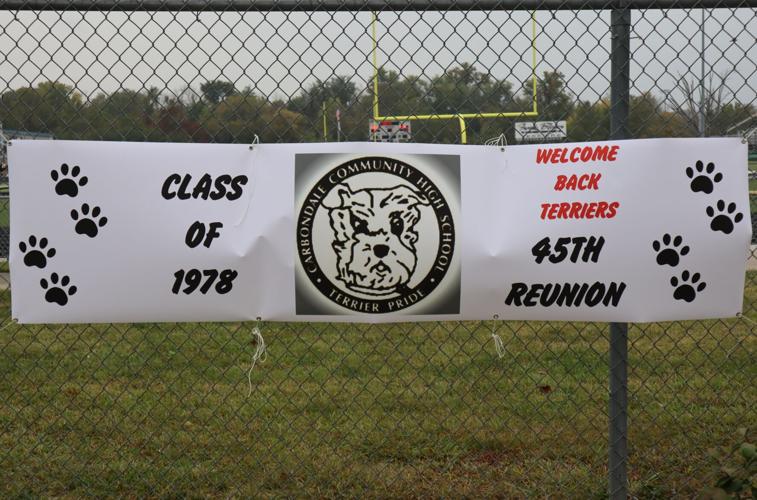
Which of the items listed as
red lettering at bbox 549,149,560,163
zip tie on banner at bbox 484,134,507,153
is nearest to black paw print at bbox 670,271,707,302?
red lettering at bbox 549,149,560,163

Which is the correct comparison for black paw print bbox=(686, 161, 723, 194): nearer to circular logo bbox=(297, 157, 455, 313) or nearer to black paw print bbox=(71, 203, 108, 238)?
circular logo bbox=(297, 157, 455, 313)

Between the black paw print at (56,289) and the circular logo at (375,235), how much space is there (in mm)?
821

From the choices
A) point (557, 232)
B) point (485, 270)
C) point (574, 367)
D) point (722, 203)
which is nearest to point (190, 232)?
point (485, 270)

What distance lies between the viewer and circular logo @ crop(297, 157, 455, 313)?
2.99m

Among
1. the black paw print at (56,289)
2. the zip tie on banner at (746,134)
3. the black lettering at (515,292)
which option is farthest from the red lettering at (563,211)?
the black paw print at (56,289)

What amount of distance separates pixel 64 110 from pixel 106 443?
1674 millimetres

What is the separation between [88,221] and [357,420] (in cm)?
190

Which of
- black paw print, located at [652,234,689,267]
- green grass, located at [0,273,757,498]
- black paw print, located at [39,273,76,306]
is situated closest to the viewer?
black paw print, located at [39,273,76,306]

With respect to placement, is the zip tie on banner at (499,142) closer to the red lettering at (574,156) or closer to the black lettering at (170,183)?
the red lettering at (574,156)

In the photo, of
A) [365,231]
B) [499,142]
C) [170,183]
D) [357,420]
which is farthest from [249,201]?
[357,420]

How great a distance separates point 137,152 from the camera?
296cm

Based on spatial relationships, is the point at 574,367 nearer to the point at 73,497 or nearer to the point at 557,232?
the point at 557,232

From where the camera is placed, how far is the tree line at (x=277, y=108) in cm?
315

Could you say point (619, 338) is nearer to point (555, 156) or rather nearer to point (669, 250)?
point (669, 250)
